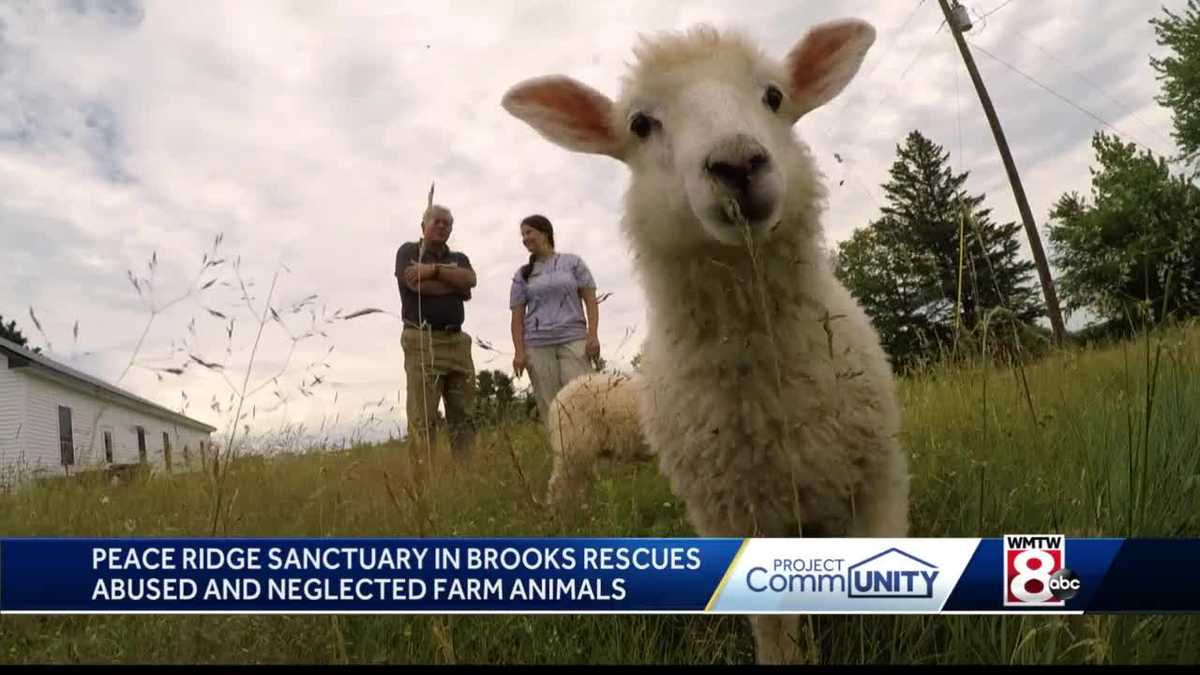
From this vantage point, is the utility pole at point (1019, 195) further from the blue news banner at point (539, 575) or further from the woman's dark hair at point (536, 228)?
the blue news banner at point (539, 575)

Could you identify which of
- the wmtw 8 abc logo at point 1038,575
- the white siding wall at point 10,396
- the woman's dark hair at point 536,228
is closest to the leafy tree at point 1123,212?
the wmtw 8 abc logo at point 1038,575

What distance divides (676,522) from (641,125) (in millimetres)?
1479

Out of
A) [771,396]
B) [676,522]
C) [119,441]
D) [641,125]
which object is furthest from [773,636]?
[119,441]

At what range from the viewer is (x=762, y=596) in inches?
60.9

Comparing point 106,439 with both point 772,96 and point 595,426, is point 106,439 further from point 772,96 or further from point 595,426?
point 772,96

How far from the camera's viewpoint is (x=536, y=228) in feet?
17.6

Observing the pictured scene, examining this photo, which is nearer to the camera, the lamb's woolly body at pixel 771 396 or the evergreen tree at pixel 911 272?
the lamb's woolly body at pixel 771 396

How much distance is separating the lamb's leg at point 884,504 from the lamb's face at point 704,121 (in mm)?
796

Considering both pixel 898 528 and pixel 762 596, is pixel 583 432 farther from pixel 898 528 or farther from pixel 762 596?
pixel 762 596

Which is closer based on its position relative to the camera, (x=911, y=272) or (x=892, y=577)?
(x=892, y=577)

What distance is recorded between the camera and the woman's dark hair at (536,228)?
17.5ft

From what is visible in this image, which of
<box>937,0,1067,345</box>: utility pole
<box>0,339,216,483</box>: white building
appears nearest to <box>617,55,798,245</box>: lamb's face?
<box>0,339,216,483</box>: white building

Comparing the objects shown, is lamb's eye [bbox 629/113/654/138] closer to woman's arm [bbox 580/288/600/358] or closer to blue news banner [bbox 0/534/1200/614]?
blue news banner [bbox 0/534/1200/614]

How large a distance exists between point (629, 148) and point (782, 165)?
609 mm
